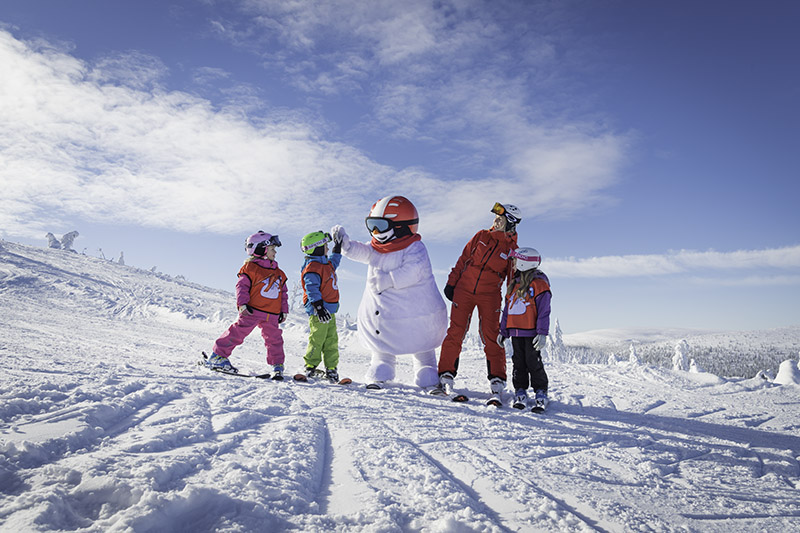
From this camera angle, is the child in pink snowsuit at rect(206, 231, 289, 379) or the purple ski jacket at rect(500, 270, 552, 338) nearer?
the purple ski jacket at rect(500, 270, 552, 338)

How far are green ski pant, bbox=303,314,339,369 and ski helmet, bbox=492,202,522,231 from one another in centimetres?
266

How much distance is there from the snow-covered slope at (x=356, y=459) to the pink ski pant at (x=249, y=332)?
2.05 ft

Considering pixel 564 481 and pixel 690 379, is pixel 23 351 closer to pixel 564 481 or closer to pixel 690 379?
pixel 564 481

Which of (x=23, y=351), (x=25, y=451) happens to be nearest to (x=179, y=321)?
(x=23, y=351)

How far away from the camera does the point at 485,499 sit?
1.79 metres

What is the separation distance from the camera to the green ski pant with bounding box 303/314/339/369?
18.0 feet

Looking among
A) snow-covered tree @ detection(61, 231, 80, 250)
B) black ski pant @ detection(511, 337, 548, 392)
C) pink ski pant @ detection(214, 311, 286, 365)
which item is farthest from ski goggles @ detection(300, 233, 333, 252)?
snow-covered tree @ detection(61, 231, 80, 250)

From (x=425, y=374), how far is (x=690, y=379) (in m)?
4.70

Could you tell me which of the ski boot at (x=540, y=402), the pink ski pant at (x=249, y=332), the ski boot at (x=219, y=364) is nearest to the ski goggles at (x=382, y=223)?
the pink ski pant at (x=249, y=332)

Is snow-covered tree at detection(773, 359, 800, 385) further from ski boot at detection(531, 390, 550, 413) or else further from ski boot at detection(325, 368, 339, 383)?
ski boot at detection(325, 368, 339, 383)

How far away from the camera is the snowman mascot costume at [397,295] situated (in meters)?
4.95

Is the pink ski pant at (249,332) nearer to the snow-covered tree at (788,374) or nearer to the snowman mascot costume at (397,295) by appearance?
the snowman mascot costume at (397,295)

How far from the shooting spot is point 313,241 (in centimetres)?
559

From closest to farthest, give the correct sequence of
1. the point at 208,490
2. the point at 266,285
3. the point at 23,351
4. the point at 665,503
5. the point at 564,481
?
the point at 208,490
the point at 665,503
the point at 564,481
the point at 23,351
the point at 266,285
